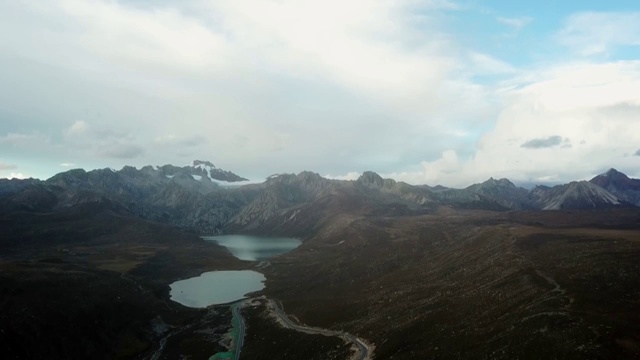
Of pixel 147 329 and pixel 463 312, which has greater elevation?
pixel 463 312

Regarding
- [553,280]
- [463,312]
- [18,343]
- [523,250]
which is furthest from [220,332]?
[523,250]

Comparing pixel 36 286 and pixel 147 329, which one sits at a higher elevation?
pixel 36 286

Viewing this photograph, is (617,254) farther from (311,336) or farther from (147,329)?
(147,329)

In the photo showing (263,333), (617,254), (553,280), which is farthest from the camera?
(263,333)

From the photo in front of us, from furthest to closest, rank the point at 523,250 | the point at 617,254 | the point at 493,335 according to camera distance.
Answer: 1. the point at 523,250
2. the point at 617,254
3. the point at 493,335

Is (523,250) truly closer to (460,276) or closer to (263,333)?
(460,276)

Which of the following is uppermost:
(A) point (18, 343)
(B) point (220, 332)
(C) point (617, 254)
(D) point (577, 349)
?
(C) point (617, 254)

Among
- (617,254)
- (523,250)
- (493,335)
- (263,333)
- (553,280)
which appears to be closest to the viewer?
(493,335)

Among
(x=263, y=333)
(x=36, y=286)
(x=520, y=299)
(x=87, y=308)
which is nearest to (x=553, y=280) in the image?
(x=520, y=299)

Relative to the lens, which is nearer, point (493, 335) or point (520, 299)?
point (493, 335)
